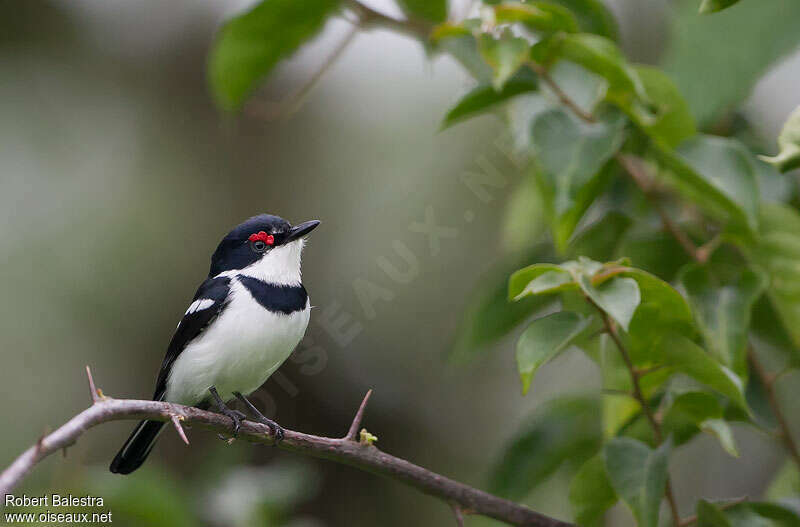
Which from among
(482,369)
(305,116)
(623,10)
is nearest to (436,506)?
(482,369)

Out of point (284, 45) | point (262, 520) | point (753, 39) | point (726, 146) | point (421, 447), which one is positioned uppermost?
point (284, 45)

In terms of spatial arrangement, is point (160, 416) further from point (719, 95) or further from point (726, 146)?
point (719, 95)

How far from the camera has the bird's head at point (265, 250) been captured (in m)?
3.05

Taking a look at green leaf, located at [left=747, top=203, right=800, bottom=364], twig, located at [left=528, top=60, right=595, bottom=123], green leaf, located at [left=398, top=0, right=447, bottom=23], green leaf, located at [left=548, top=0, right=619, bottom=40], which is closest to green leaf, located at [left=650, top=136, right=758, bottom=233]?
green leaf, located at [left=747, top=203, right=800, bottom=364]

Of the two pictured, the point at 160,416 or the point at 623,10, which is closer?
the point at 160,416

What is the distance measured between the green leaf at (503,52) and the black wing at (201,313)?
1.26m

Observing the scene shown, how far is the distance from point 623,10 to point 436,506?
10.2 ft

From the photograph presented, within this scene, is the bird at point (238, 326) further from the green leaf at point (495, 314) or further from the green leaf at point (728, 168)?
the green leaf at point (728, 168)

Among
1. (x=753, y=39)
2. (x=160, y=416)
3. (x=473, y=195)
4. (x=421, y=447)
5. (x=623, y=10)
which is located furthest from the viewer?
(x=473, y=195)

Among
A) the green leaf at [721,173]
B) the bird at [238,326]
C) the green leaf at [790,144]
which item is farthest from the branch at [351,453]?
the green leaf at [790,144]

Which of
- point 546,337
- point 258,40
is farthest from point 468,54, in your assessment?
point 546,337

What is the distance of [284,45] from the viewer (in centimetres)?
288

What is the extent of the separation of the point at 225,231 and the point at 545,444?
9.18 ft

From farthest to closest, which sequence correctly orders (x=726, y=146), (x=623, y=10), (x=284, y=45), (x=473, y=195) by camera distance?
(x=473, y=195) < (x=623, y=10) < (x=284, y=45) < (x=726, y=146)
